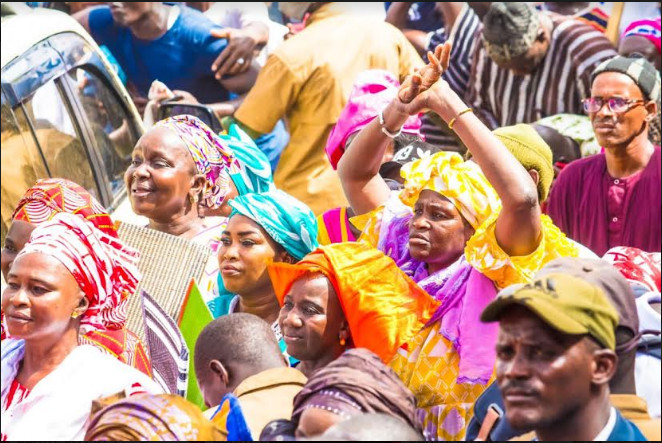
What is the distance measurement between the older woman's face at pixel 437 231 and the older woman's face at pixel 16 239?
5.20 ft

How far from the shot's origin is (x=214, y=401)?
16.1 ft

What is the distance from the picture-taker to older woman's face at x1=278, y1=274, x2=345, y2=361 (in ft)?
16.8

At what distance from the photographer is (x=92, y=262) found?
16.3ft

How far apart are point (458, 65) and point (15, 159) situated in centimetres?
324

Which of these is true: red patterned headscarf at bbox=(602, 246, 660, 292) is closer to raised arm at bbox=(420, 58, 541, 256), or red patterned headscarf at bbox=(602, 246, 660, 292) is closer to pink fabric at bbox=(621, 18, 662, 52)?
raised arm at bbox=(420, 58, 541, 256)

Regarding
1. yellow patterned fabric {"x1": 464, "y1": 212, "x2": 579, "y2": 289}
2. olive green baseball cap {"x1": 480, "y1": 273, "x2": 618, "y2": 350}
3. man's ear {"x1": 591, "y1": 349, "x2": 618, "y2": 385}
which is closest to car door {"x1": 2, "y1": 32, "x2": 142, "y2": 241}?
yellow patterned fabric {"x1": 464, "y1": 212, "x2": 579, "y2": 289}

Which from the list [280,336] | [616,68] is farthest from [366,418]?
[616,68]

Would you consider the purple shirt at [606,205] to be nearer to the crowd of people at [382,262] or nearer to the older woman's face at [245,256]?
the crowd of people at [382,262]

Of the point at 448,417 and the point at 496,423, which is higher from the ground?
the point at 496,423

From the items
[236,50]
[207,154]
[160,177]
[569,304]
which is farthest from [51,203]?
[236,50]

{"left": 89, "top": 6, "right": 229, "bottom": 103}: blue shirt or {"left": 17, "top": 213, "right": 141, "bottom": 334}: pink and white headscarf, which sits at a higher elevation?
{"left": 17, "top": 213, "right": 141, "bottom": 334}: pink and white headscarf

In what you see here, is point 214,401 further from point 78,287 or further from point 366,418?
point 366,418

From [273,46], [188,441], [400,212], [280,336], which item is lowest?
[273,46]

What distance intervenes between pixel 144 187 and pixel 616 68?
2.20 metres
